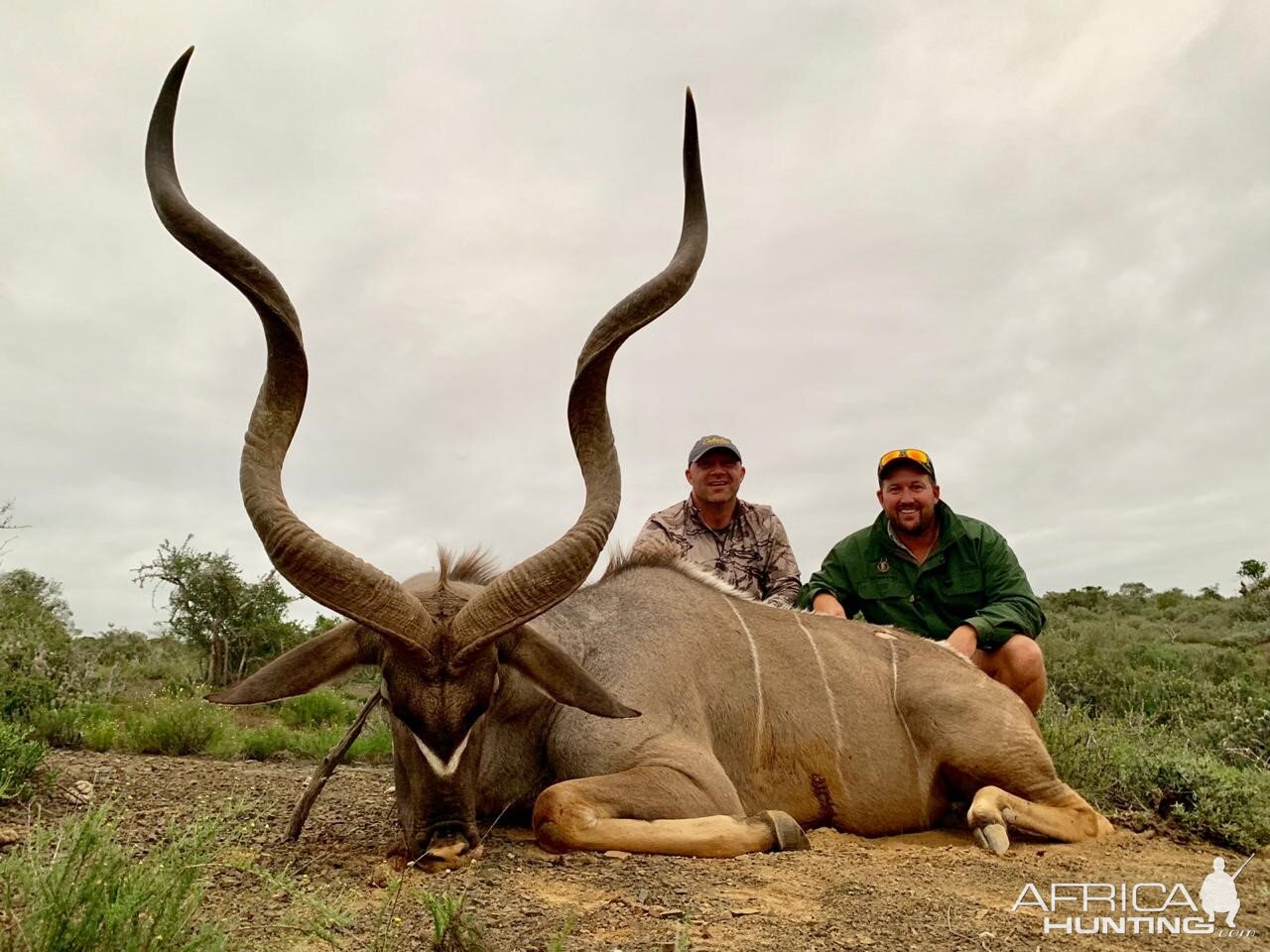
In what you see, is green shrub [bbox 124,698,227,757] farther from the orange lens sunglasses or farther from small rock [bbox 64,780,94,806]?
the orange lens sunglasses

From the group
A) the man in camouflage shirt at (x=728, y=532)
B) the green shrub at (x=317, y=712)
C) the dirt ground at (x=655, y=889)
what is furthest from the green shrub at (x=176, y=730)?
the man in camouflage shirt at (x=728, y=532)

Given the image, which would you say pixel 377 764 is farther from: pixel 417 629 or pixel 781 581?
pixel 417 629

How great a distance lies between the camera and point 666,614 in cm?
463

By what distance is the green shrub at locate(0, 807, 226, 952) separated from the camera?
1785mm

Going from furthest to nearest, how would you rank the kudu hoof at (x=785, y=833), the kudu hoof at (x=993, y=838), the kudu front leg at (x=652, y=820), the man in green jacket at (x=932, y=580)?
the man in green jacket at (x=932, y=580)
the kudu hoof at (x=993, y=838)
the kudu hoof at (x=785, y=833)
the kudu front leg at (x=652, y=820)

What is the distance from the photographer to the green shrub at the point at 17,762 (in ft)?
12.0

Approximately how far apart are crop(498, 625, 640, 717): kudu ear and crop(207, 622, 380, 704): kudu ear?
501 mm

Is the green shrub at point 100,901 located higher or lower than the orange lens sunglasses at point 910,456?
lower

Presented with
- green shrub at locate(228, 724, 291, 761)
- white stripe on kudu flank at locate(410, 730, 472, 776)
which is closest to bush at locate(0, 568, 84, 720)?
green shrub at locate(228, 724, 291, 761)

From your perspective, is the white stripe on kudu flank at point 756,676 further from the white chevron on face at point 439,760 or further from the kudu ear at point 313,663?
the kudu ear at point 313,663

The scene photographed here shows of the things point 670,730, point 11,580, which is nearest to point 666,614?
point 670,730

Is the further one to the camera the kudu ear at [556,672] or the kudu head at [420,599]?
the kudu ear at [556,672]

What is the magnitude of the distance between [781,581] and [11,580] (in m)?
10.5

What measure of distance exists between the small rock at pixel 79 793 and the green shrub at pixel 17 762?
0.16 meters
